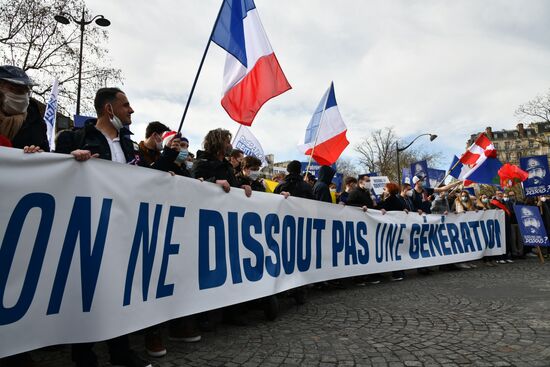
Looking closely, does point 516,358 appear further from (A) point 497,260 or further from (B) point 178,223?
(A) point 497,260

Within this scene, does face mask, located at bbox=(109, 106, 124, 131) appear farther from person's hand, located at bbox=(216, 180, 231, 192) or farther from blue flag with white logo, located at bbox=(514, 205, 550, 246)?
blue flag with white logo, located at bbox=(514, 205, 550, 246)

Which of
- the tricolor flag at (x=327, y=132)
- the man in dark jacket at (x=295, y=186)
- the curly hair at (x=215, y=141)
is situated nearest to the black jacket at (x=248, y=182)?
the man in dark jacket at (x=295, y=186)

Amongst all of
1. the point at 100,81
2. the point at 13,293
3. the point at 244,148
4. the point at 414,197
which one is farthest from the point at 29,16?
the point at 13,293

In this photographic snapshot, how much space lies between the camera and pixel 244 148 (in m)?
9.62

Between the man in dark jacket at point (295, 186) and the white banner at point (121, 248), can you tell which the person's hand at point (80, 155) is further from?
the man in dark jacket at point (295, 186)

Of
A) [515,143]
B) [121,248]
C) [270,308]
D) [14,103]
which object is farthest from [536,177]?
[515,143]

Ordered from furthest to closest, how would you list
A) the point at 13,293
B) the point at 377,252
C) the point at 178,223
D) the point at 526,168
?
the point at 526,168 → the point at 377,252 → the point at 178,223 → the point at 13,293

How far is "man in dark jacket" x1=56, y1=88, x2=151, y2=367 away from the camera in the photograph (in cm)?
253

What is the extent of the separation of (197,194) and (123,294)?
1.10 m

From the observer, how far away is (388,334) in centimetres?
341

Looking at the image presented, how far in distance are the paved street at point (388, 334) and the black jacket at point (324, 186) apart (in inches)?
62.3

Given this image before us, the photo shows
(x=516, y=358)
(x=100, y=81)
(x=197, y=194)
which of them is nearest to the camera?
(x=516, y=358)

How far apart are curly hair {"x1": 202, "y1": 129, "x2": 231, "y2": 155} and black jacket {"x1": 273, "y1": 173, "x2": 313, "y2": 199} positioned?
1.50 metres

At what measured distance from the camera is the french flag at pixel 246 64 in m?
4.64
